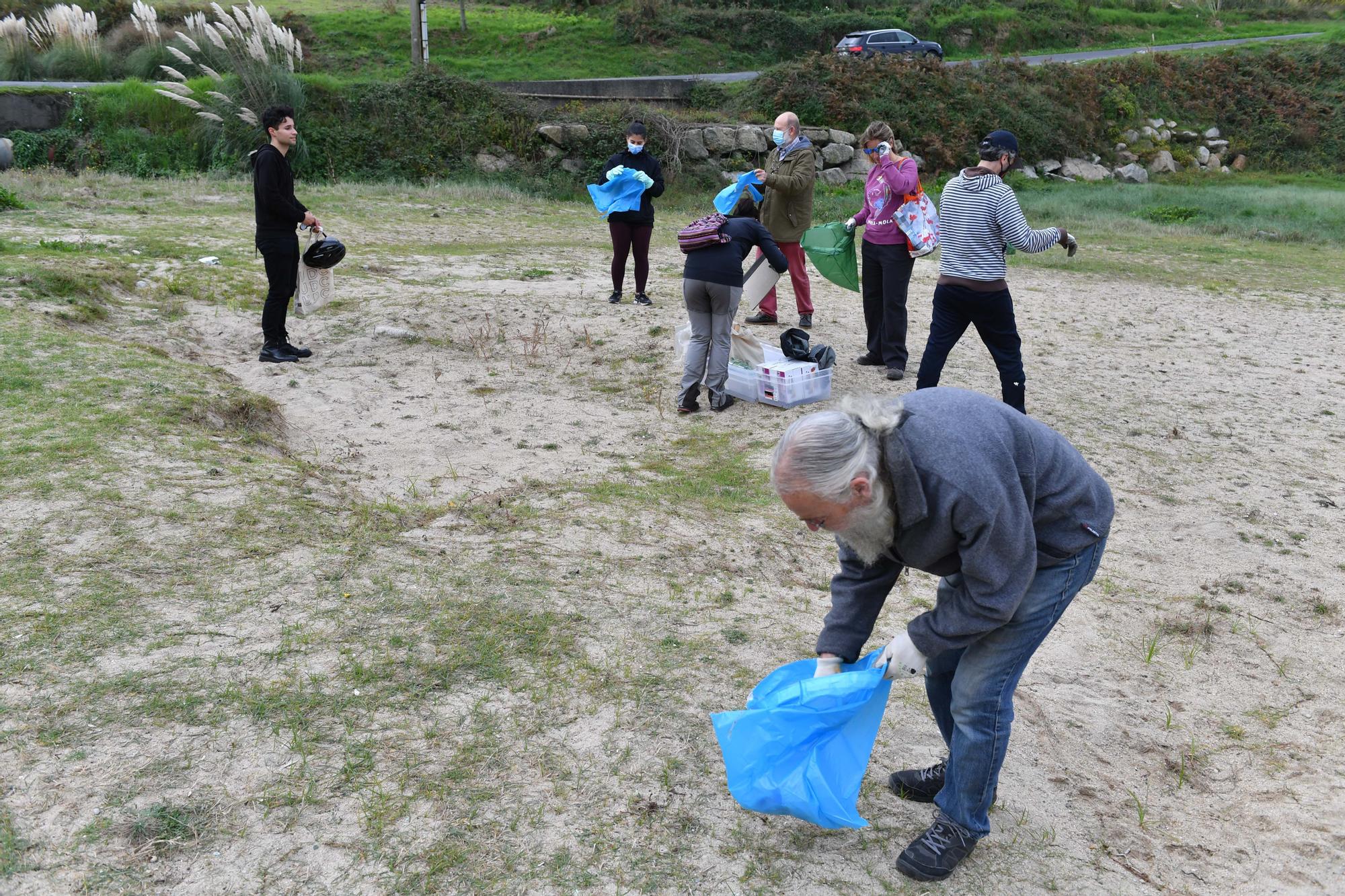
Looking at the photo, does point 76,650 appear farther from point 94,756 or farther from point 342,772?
point 342,772

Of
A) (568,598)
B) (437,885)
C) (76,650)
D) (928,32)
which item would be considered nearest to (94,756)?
(76,650)

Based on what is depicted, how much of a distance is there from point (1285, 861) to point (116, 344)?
738 centimetres

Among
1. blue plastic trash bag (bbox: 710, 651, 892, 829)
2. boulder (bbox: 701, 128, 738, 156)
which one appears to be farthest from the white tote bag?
boulder (bbox: 701, 128, 738, 156)

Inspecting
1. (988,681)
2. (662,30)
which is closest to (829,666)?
(988,681)

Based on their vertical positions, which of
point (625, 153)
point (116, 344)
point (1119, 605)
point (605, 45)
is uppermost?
point (605, 45)

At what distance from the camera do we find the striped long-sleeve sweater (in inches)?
255

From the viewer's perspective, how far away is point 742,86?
24094 mm

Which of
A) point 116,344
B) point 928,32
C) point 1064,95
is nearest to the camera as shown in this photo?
point 116,344

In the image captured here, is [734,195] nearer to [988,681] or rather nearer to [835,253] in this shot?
[835,253]

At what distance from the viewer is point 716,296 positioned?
6879 millimetres

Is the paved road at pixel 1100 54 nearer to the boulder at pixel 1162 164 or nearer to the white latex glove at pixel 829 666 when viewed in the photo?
the boulder at pixel 1162 164

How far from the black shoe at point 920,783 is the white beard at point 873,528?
117 cm

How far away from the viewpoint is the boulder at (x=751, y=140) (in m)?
20.8

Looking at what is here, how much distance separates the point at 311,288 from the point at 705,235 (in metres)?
3.55
